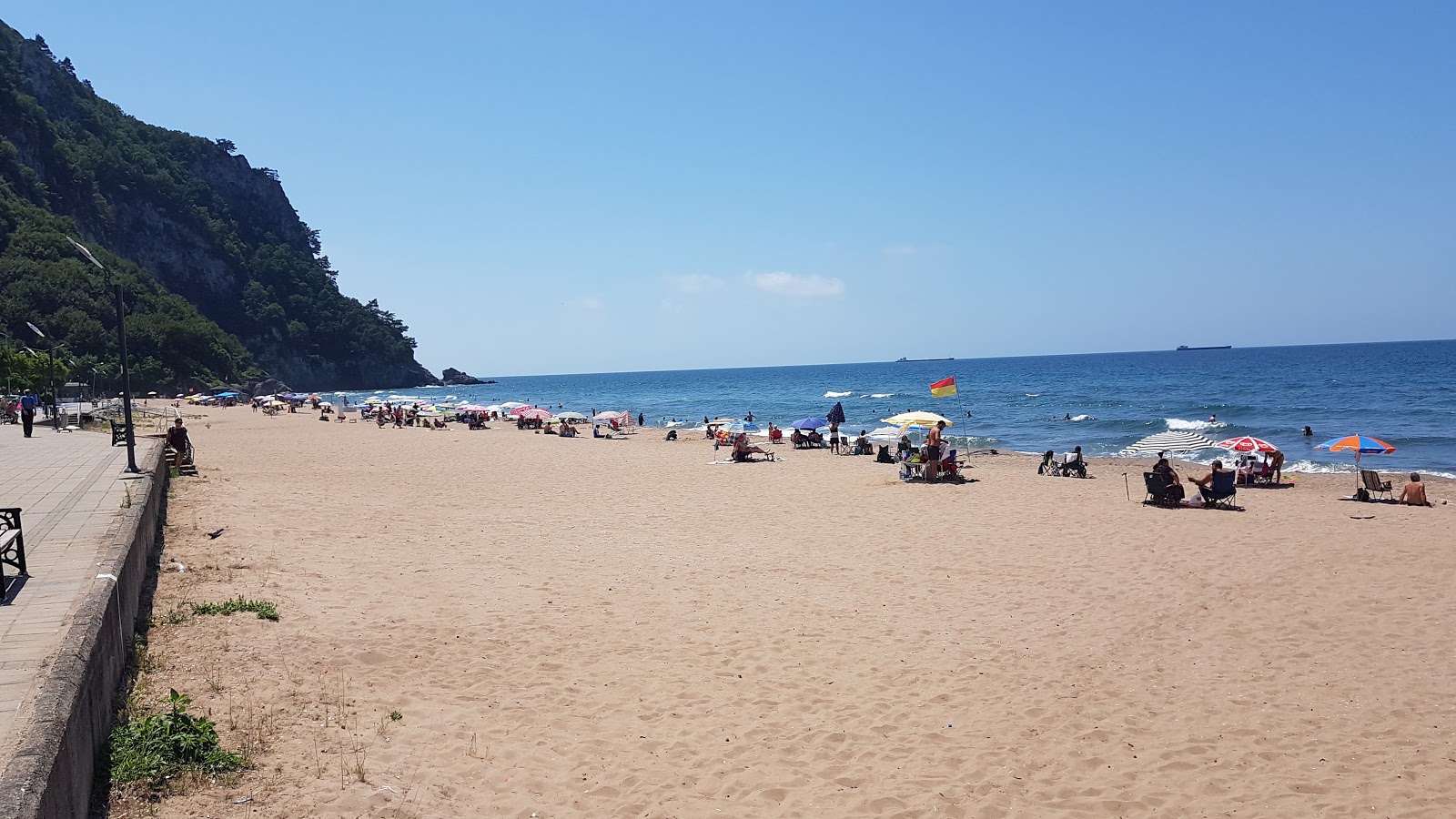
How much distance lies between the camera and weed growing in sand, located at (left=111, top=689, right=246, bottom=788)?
181 inches

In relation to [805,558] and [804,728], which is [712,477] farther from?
[804,728]

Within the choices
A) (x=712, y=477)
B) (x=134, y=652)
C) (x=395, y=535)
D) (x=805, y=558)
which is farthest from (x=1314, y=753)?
(x=712, y=477)

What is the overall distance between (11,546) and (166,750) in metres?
3.43

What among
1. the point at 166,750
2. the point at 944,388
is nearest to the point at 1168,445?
the point at 944,388

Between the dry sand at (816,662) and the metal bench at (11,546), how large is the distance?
106cm

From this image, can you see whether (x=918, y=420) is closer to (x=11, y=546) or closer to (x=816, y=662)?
(x=816, y=662)

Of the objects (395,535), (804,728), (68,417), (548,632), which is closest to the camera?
(804,728)

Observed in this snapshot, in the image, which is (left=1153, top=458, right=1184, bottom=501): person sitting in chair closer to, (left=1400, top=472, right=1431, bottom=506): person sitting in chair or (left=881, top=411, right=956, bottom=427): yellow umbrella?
(left=1400, top=472, right=1431, bottom=506): person sitting in chair

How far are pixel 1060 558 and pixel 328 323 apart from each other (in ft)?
426

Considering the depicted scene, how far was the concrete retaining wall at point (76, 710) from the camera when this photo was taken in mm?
3195

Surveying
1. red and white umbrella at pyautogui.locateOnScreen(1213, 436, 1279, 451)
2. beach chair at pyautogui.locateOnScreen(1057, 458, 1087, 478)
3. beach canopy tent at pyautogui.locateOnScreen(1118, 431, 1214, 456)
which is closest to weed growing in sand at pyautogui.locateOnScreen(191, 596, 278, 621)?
red and white umbrella at pyautogui.locateOnScreen(1213, 436, 1279, 451)

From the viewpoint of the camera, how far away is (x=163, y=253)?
335 feet

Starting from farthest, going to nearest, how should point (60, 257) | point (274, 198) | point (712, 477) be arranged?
point (274, 198), point (60, 257), point (712, 477)

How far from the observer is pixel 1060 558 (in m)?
11.2
